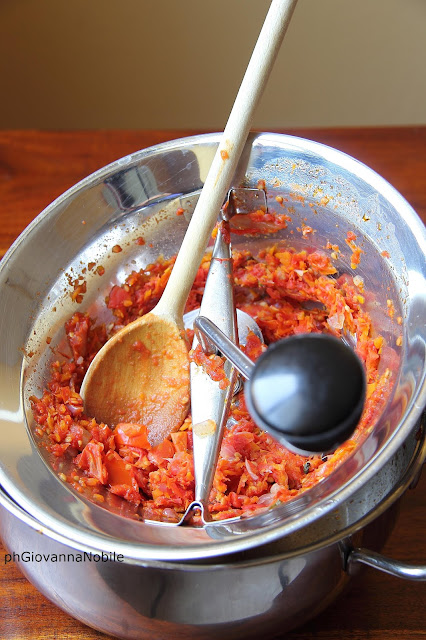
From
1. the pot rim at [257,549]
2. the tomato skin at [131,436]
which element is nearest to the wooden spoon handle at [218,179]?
the tomato skin at [131,436]

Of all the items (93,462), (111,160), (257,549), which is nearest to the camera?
(257,549)

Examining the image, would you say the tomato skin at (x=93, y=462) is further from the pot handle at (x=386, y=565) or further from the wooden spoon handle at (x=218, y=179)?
A: the pot handle at (x=386, y=565)

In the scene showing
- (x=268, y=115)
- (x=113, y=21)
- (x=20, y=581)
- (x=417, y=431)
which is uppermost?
(x=113, y=21)

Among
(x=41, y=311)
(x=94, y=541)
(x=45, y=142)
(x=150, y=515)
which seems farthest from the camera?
(x=45, y=142)

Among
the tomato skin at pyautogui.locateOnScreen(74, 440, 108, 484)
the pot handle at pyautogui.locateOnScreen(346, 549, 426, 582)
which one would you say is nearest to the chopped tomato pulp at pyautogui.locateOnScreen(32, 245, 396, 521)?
the tomato skin at pyautogui.locateOnScreen(74, 440, 108, 484)

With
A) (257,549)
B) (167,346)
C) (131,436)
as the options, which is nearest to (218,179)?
(167,346)

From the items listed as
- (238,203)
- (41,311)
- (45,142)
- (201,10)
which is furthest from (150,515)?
(201,10)

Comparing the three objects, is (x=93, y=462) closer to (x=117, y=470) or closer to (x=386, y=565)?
(x=117, y=470)

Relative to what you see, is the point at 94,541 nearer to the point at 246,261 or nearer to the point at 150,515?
the point at 150,515
